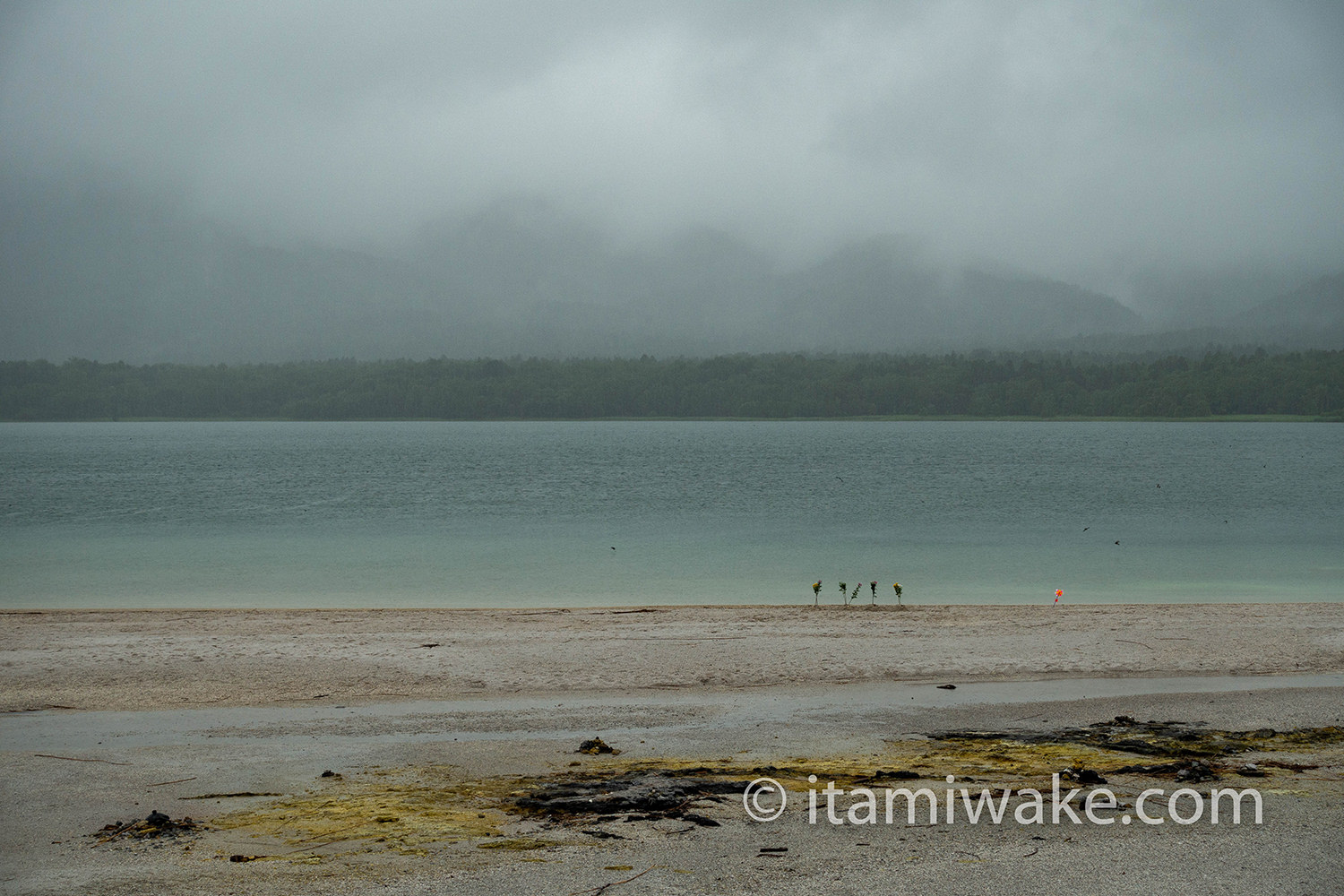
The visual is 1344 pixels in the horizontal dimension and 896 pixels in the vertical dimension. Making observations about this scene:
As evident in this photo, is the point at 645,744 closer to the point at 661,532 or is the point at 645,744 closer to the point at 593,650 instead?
the point at 593,650

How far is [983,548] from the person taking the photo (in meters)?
30.8

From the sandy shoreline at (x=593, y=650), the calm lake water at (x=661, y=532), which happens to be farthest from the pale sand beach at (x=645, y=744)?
the calm lake water at (x=661, y=532)

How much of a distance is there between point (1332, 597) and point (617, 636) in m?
17.4

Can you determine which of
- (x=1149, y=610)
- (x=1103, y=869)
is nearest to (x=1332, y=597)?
(x=1149, y=610)

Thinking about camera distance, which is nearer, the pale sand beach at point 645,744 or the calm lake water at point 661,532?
the pale sand beach at point 645,744

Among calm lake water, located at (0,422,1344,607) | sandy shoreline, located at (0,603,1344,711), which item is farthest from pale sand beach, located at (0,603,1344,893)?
calm lake water, located at (0,422,1344,607)

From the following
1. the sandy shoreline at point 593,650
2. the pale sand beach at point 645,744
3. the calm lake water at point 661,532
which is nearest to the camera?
the pale sand beach at point 645,744

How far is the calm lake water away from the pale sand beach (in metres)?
6.01

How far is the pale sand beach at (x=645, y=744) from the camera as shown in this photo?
5.89 meters

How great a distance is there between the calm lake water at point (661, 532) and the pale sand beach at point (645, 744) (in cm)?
601

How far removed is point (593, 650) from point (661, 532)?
2126cm

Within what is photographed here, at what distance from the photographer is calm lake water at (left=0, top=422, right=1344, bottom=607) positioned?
23000mm

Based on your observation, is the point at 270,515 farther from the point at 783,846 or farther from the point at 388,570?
the point at 783,846

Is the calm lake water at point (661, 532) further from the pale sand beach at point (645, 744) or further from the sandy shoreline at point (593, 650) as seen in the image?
the pale sand beach at point (645, 744)
